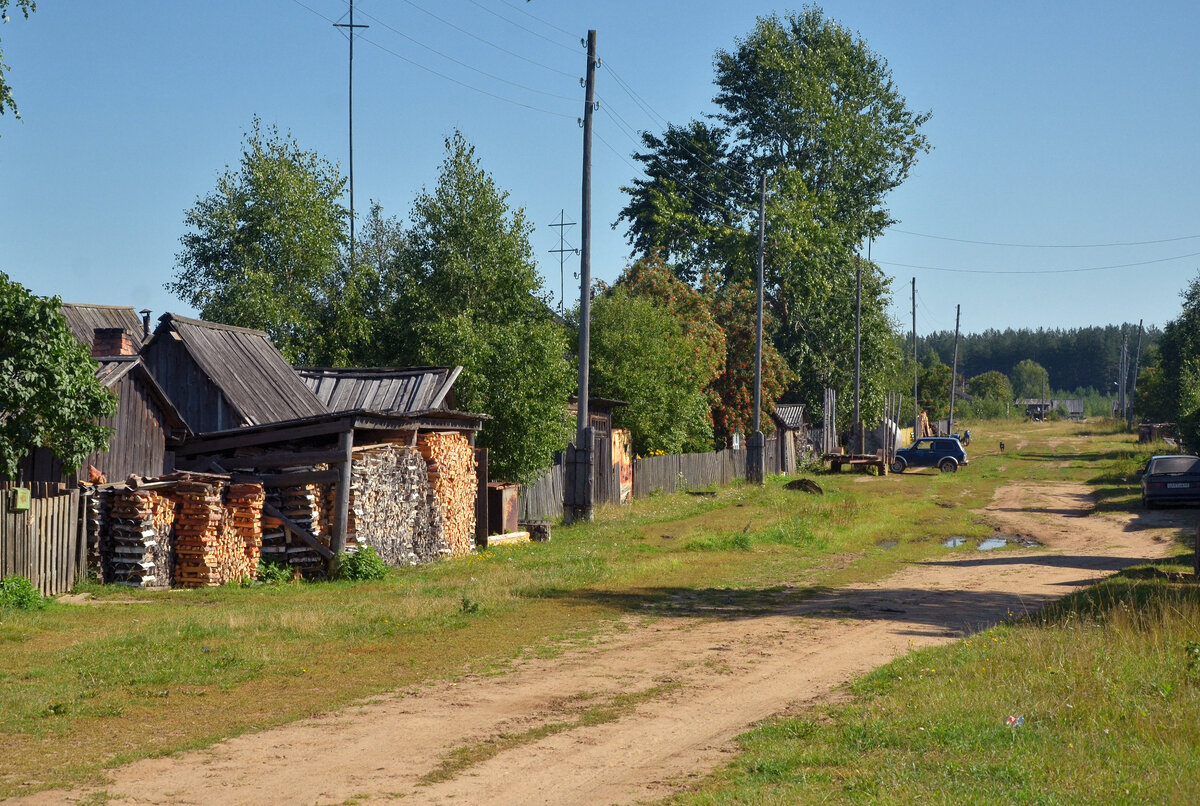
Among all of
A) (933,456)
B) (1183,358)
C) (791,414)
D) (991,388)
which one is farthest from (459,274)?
(991,388)

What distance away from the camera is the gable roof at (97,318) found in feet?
96.0

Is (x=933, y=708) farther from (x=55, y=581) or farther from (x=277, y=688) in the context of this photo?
(x=55, y=581)

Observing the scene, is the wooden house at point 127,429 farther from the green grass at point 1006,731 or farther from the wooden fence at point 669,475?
the green grass at point 1006,731

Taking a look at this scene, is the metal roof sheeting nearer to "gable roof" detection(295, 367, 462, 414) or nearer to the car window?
the car window

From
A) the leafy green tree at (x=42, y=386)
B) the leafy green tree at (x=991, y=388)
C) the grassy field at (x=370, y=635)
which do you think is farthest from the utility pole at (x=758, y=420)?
the leafy green tree at (x=991, y=388)

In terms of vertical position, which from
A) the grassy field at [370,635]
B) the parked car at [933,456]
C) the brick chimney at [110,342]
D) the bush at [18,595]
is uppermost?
the brick chimney at [110,342]

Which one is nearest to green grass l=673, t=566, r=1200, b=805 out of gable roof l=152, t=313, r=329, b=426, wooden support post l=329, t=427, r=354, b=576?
wooden support post l=329, t=427, r=354, b=576

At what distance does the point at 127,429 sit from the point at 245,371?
14.2ft

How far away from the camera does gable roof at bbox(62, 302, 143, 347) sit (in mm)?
29269

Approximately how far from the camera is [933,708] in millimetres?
9016

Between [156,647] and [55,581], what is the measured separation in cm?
485

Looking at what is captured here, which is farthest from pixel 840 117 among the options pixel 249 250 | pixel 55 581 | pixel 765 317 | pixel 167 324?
pixel 55 581

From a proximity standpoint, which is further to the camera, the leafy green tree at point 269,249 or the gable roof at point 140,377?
the leafy green tree at point 269,249

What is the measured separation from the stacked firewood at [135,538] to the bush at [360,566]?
2.98 m
